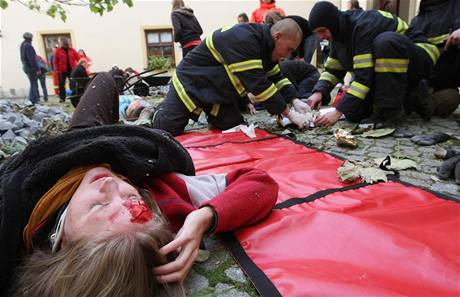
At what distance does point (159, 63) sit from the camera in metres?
12.8

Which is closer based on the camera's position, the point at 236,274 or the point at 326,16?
the point at 236,274

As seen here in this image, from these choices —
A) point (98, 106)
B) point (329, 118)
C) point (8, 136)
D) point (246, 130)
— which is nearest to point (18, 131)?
point (8, 136)

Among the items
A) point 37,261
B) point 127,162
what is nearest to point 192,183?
point 127,162

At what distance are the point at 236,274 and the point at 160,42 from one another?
13.2 m

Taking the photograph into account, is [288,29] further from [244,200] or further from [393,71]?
[244,200]

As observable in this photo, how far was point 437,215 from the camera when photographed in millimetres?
1451

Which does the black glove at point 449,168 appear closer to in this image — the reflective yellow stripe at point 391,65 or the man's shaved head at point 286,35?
the reflective yellow stripe at point 391,65

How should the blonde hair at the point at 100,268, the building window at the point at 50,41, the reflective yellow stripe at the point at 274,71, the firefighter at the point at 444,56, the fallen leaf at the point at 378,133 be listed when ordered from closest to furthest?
the blonde hair at the point at 100,268 < the fallen leaf at the point at 378,133 < the firefighter at the point at 444,56 < the reflective yellow stripe at the point at 274,71 < the building window at the point at 50,41

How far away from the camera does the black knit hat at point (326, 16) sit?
330 cm

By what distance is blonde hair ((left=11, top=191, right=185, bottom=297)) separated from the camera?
31.4 inches

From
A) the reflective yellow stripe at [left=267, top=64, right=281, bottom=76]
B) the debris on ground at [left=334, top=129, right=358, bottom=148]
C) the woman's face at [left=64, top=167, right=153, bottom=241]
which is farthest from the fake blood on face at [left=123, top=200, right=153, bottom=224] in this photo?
the reflective yellow stripe at [left=267, top=64, right=281, bottom=76]

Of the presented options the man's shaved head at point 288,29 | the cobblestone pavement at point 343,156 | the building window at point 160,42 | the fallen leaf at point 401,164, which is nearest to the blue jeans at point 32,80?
the building window at point 160,42

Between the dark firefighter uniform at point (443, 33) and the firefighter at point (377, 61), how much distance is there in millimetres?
277

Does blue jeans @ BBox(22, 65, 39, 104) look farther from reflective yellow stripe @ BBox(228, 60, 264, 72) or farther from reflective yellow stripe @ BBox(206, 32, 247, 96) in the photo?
reflective yellow stripe @ BBox(228, 60, 264, 72)
